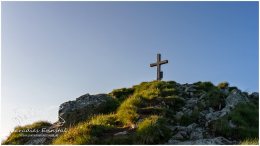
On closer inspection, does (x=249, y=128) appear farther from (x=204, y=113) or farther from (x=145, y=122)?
(x=145, y=122)

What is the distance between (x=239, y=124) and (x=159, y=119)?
332 cm

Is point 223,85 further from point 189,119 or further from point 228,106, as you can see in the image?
point 189,119

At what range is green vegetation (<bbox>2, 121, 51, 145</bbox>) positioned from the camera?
19.3m

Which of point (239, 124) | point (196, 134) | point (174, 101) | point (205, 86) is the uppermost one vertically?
point (205, 86)

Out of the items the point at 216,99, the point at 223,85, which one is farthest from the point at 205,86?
the point at 216,99

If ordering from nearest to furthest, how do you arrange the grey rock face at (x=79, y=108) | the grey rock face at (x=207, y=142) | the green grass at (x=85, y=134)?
the grey rock face at (x=207, y=142)
the green grass at (x=85, y=134)
the grey rock face at (x=79, y=108)

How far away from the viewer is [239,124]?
1694 centimetres

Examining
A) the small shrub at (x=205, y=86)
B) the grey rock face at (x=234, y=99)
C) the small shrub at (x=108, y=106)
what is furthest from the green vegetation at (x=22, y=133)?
the grey rock face at (x=234, y=99)

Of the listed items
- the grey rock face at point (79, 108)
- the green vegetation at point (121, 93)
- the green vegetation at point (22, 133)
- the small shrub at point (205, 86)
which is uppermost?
the small shrub at point (205, 86)

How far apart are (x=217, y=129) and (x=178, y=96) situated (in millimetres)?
5087

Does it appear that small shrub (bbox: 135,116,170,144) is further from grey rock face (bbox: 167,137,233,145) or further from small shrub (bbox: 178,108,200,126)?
small shrub (bbox: 178,108,200,126)

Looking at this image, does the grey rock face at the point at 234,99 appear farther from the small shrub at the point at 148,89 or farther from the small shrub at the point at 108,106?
the small shrub at the point at 108,106

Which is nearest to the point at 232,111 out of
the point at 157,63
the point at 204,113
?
the point at 204,113

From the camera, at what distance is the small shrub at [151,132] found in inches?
589
